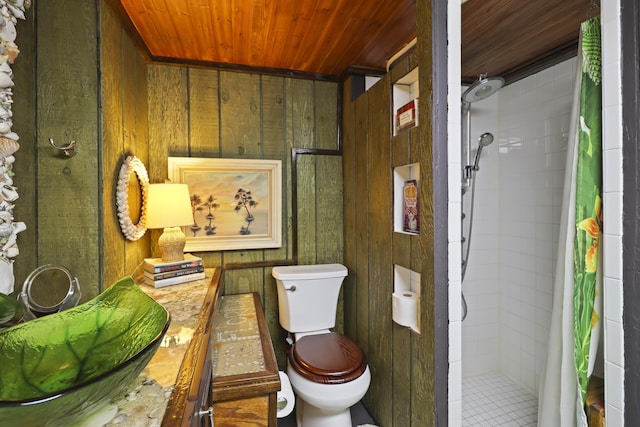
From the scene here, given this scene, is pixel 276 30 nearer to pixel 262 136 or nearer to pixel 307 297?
pixel 262 136

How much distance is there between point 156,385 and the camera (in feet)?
2.21

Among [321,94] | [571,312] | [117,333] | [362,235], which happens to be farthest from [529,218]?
[117,333]

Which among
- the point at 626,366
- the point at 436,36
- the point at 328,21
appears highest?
the point at 328,21

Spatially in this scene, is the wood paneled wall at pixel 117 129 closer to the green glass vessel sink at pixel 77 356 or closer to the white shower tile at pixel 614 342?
the green glass vessel sink at pixel 77 356

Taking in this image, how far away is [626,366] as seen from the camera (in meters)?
0.93

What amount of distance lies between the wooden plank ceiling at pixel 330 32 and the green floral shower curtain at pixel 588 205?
0.48 m

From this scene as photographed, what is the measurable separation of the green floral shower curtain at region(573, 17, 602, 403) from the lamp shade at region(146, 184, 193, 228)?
1804mm

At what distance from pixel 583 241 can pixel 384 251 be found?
84 centimetres

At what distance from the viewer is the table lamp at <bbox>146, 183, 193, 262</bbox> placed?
5.30ft

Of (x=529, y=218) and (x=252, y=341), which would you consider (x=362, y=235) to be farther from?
(x=529, y=218)

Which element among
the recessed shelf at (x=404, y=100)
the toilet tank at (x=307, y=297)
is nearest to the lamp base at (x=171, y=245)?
the toilet tank at (x=307, y=297)

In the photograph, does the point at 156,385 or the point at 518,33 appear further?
the point at 518,33

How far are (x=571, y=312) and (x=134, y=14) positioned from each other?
242cm

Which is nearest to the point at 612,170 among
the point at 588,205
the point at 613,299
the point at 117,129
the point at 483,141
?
the point at 588,205
